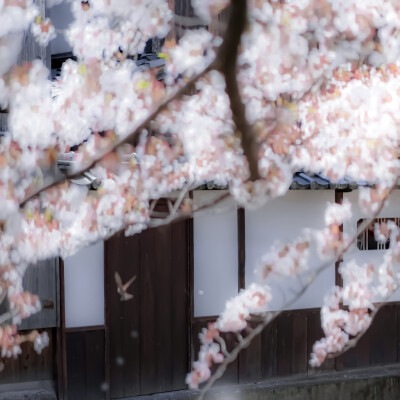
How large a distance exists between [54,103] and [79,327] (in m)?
3.25

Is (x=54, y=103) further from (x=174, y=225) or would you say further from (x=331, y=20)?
(x=331, y=20)

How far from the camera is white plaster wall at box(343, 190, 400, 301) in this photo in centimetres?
1002

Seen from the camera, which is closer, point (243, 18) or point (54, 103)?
point (243, 18)

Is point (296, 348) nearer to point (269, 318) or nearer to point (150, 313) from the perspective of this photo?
point (269, 318)

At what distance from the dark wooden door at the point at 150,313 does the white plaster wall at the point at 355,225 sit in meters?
2.89

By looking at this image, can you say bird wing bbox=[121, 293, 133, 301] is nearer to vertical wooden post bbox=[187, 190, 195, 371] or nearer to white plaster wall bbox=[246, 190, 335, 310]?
vertical wooden post bbox=[187, 190, 195, 371]

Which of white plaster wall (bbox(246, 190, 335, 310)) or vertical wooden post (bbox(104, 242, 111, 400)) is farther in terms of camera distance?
white plaster wall (bbox(246, 190, 335, 310))

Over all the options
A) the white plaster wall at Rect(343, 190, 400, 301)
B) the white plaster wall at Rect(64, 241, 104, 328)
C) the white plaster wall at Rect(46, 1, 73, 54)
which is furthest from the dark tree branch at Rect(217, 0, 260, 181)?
the white plaster wall at Rect(46, 1, 73, 54)

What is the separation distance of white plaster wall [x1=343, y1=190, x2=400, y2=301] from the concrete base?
1447 mm

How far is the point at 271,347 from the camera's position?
9.69 m

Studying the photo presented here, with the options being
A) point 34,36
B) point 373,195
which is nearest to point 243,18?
point 34,36

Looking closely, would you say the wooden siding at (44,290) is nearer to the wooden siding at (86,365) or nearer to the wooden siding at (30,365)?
the wooden siding at (30,365)

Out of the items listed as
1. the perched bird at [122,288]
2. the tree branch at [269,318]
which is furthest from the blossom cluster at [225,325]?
the perched bird at [122,288]

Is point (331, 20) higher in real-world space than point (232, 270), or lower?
higher
